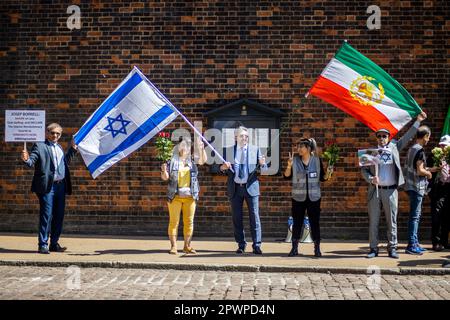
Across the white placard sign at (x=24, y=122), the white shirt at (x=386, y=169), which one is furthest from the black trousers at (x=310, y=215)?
the white placard sign at (x=24, y=122)

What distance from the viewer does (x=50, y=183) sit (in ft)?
36.2

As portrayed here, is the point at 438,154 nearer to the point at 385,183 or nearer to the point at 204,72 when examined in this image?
the point at 385,183

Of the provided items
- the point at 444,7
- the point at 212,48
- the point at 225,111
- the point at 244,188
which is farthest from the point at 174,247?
the point at 444,7

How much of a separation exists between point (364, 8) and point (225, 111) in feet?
10.8

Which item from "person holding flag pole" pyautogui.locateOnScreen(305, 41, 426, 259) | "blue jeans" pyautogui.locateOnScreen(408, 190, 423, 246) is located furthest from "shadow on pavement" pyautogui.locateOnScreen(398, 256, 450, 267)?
"blue jeans" pyautogui.locateOnScreen(408, 190, 423, 246)

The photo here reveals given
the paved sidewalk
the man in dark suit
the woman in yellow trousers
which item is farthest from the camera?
the man in dark suit

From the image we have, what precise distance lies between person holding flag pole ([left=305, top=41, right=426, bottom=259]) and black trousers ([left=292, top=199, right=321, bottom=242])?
826mm

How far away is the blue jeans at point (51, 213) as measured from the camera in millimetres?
10914

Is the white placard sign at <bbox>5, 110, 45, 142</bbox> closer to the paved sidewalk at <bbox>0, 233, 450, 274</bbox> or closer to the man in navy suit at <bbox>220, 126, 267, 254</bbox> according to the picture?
the paved sidewalk at <bbox>0, 233, 450, 274</bbox>

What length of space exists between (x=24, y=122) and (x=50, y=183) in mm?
2774

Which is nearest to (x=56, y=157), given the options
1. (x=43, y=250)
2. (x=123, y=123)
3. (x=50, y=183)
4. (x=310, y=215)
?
(x=50, y=183)

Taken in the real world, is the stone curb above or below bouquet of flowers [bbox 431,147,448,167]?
below

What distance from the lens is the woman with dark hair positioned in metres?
10.7

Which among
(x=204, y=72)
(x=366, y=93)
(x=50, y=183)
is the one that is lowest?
(x=50, y=183)
